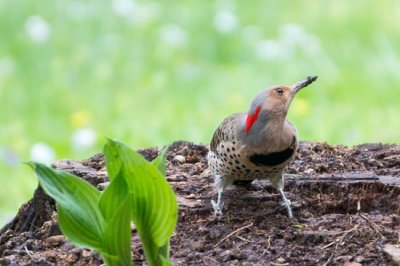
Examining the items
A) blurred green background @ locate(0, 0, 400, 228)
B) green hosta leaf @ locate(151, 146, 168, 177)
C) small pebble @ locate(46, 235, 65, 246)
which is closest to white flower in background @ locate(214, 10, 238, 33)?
blurred green background @ locate(0, 0, 400, 228)

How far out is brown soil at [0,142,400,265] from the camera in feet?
10.1

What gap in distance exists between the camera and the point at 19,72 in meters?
6.96

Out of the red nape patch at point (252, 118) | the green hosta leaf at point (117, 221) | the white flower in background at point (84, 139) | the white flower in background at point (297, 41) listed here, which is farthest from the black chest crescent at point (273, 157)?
the white flower in background at point (297, 41)

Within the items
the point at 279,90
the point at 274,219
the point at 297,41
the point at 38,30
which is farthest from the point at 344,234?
the point at 38,30

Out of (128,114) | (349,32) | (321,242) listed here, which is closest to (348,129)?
(128,114)

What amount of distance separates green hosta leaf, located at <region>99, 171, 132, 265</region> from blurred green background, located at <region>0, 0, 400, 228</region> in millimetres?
2515

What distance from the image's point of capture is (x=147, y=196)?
9.11ft

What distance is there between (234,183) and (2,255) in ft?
3.09

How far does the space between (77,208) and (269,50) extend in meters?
4.52

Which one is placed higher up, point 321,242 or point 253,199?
point 253,199

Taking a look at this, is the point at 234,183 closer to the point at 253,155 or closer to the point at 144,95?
the point at 253,155

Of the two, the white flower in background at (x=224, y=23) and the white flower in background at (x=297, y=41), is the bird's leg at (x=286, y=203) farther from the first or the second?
the white flower in background at (x=224, y=23)

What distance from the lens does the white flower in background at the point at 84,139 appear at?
5.82 metres

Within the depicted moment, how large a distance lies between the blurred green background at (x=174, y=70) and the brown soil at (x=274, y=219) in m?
1.68
